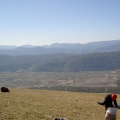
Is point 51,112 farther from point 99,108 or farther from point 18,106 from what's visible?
point 99,108

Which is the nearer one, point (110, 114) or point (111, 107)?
point (110, 114)

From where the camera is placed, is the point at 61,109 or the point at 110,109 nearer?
the point at 110,109

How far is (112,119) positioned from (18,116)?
8.04m

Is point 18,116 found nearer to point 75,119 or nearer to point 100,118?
point 75,119

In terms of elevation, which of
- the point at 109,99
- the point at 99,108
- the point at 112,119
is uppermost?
the point at 109,99

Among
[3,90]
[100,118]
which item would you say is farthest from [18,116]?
[3,90]

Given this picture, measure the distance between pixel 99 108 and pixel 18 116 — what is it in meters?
11.1

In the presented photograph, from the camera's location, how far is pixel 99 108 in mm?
28016

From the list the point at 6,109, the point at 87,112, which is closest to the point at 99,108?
the point at 87,112

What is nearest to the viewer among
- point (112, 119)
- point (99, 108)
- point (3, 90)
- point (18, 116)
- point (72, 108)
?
point (112, 119)

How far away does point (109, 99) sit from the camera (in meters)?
15.0

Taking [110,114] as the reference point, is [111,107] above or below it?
above

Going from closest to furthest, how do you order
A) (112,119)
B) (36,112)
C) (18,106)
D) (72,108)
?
(112,119) → (36,112) → (18,106) → (72,108)

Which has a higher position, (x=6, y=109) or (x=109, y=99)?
(x=109, y=99)
